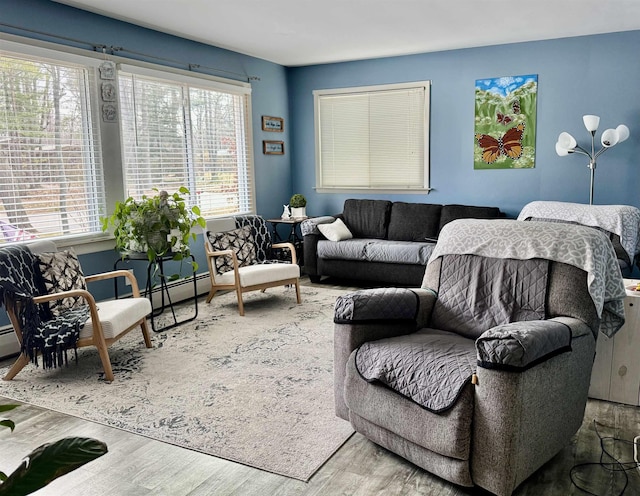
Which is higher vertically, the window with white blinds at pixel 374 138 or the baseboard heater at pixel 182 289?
the window with white blinds at pixel 374 138

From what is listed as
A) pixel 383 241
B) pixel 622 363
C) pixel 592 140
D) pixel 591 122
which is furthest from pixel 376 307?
pixel 592 140

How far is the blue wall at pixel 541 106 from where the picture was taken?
553 cm

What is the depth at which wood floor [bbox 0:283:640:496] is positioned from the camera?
2295 millimetres

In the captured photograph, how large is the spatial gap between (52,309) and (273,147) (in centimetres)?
382

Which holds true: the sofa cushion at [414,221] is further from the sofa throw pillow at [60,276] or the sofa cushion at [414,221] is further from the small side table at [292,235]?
the sofa throw pillow at [60,276]

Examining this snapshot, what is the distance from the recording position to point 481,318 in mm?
2801

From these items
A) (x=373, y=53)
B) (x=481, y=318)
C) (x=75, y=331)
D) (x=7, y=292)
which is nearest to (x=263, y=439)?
(x=481, y=318)

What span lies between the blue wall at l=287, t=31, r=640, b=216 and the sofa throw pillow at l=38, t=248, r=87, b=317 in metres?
3.90

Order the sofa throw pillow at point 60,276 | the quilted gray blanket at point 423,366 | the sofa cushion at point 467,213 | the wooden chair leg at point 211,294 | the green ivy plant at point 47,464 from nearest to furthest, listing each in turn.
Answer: the green ivy plant at point 47,464
the quilted gray blanket at point 423,366
the sofa throw pillow at point 60,276
the wooden chair leg at point 211,294
the sofa cushion at point 467,213

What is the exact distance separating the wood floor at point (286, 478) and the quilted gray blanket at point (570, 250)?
614 millimetres

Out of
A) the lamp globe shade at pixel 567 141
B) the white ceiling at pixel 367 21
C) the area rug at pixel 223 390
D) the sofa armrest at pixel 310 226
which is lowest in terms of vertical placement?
the area rug at pixel 223 390

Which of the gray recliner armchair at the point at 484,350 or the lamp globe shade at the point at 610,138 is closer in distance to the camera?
the gray recliner armchair at the point at 484,350

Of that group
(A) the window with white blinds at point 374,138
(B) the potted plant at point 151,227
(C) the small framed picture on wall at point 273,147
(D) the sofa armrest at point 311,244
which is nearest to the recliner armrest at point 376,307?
(B) the potted plant at point 151,227

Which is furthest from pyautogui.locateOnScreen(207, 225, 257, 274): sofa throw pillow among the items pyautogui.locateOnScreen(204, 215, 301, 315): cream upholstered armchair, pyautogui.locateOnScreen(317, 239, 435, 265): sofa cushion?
pyautogui.locateOnScreen(317, 239, 435, 265): sofa cushion
